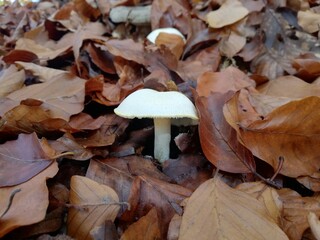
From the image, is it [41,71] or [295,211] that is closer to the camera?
[295,211]

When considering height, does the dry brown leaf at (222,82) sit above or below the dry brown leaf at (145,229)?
below

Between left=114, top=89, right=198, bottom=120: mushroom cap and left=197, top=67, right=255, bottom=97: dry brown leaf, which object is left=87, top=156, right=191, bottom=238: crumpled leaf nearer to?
left=114, top=89, right=198, bottom=120: mushroom cap

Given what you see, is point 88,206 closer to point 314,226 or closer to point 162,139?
point 162,139

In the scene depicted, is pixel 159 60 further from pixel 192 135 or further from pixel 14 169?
pixel 14 169

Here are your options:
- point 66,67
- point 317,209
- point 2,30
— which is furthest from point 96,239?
point 2,30

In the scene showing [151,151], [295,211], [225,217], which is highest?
[225,217]

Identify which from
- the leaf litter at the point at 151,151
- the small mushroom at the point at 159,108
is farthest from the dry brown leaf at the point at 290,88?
the small mushroom at the point at 159,108

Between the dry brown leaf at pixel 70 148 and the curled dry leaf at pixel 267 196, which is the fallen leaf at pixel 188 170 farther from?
the dry brown leaf at pixel 70 148

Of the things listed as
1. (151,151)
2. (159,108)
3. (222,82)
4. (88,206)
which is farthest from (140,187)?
(222,82)
